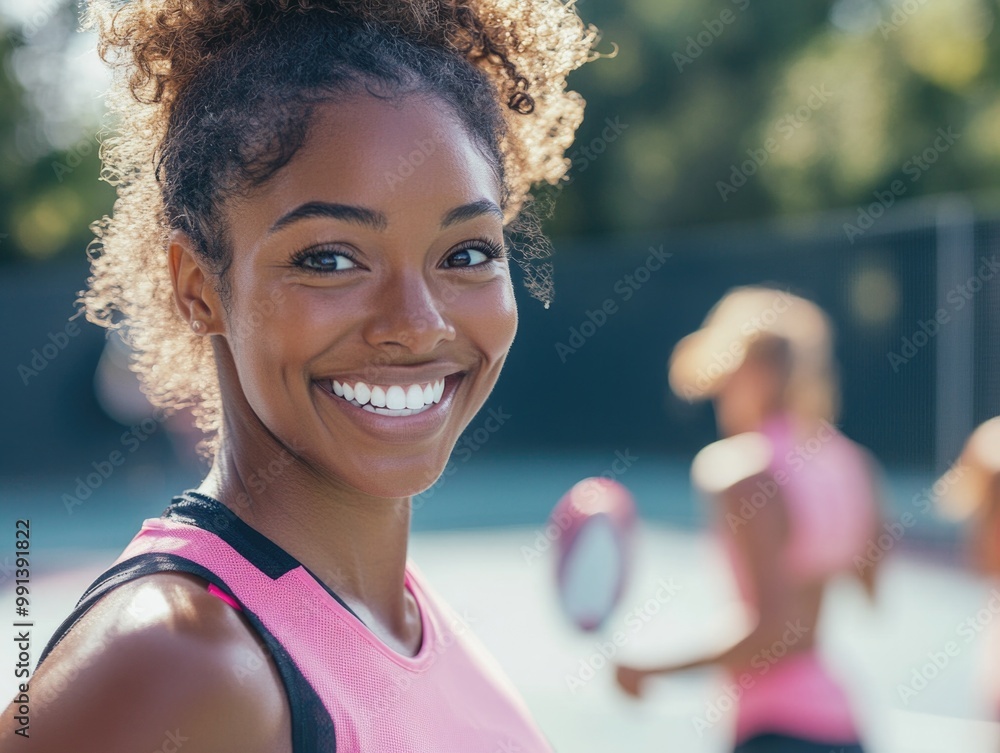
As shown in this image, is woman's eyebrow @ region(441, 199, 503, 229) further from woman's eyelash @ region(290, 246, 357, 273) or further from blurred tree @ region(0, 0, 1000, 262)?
blurred tree @ region(0, 0, 1000, 262)

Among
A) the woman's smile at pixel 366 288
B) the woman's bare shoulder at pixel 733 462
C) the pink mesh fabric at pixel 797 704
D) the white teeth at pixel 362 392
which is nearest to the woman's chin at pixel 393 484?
the woman's smile at pixel 366 288

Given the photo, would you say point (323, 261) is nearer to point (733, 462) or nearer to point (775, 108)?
point (733, 462)

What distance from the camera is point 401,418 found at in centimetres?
146

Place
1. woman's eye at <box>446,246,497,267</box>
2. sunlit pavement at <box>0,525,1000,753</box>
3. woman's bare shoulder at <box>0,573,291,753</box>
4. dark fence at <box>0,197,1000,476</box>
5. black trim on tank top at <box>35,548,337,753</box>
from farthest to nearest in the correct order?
dark fence at <box>0,197,1000,476</box> < sunlit pavement at <box>0,525,1000,753</box> < woman's eye at <box>446,246,497,267</box> < black trim on tank top at <box>35,548,337,753</box> < woman's bare shoulder at <box>0,573,291,753</box>

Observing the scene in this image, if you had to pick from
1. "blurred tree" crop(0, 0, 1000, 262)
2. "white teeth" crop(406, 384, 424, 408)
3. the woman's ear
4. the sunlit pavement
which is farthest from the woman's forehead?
"blurred tree" crop(0, 0, 1000, 262)

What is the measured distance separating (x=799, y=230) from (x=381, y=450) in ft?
41.4

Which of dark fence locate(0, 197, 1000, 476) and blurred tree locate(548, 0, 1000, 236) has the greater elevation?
blurred tree locate(548, 0, 1000, 236)

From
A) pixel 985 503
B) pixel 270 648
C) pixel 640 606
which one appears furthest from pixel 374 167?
pixel 640 606

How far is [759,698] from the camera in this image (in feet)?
11.8

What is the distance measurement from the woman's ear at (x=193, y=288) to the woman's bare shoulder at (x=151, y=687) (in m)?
0.44

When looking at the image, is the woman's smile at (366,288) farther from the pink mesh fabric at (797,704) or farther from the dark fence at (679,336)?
the dark fence at (679,336)

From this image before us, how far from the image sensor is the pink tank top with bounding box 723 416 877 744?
3516 millimetres

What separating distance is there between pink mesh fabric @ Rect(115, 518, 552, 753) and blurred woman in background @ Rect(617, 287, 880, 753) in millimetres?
2169

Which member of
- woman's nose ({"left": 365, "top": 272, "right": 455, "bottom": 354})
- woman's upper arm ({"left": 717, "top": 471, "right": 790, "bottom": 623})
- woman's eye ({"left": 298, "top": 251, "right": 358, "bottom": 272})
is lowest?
woman's nose ({"left": 365, "top": 272, "right": 455, "bottom": 354})
